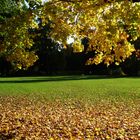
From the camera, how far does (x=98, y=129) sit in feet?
42.4

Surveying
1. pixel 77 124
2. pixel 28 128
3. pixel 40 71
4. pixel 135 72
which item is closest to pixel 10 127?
pixel 28 128

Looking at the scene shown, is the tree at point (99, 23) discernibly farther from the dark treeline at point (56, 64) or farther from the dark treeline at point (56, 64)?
the dark treeline at point (56, 64)

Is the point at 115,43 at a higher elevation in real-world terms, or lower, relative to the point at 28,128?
higher

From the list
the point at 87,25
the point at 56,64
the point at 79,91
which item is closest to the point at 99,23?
the point at 87,25

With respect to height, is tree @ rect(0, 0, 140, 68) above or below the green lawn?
above

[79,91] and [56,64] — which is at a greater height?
[56,64]

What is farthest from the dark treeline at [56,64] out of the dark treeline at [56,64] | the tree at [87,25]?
the tree at [87,25]

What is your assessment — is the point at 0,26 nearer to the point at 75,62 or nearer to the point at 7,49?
the point at 7,49

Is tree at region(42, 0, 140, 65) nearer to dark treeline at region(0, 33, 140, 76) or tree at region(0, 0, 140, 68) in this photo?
tree at region(0, 0, 140, 68)

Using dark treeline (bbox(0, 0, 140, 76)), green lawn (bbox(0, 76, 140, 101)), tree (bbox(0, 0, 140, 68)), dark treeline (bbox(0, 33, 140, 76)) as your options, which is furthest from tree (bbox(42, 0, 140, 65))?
dark treeline (bbox(0, 33, 140, 76))

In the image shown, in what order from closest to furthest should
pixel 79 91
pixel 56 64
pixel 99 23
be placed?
pixel 99 23 → pixel 79 91 → pixel 56 64

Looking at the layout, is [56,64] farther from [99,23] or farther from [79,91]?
[99,23]

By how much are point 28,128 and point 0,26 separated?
13.8ft

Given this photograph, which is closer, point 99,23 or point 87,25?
point 99,23
